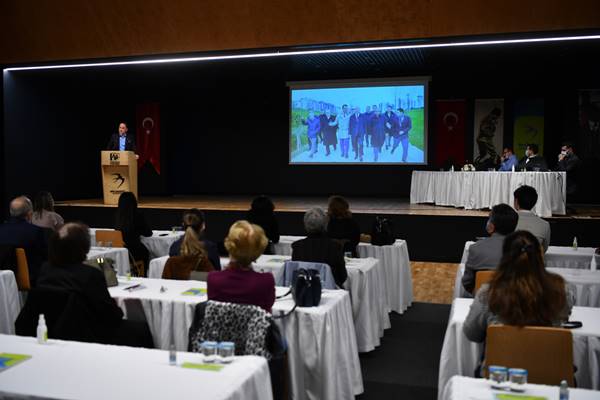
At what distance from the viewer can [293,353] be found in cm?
353

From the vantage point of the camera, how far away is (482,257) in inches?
162

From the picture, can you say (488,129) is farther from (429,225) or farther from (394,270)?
(394,270)

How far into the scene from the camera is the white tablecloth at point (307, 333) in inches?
137

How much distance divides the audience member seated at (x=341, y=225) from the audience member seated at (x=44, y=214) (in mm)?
2647

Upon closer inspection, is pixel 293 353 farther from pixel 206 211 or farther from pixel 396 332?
pixel 206 211

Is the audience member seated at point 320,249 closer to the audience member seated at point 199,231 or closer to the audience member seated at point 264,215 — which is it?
the audience member seated at point 199,231

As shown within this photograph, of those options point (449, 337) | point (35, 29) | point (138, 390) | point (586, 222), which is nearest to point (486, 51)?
point (586, 222)

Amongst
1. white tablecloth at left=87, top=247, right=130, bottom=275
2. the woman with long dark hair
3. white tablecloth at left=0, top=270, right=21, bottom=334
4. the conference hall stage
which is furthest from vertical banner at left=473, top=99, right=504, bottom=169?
white tablecloth at left=0, top=270, right=21, bottom=334

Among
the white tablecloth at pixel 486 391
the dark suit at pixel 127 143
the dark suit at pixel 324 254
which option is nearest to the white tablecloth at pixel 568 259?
the dark suit at pixel 324 254

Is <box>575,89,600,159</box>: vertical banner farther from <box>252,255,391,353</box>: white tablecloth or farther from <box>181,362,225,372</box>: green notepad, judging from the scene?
<box>181,362,225,372</box>: green notepad

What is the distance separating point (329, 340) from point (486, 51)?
892 cm

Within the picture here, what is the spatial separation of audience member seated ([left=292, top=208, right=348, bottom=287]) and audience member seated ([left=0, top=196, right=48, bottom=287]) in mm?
2109

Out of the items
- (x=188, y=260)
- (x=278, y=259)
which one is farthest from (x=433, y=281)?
(x=188, y=260)

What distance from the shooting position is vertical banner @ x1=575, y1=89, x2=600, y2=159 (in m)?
13.1
